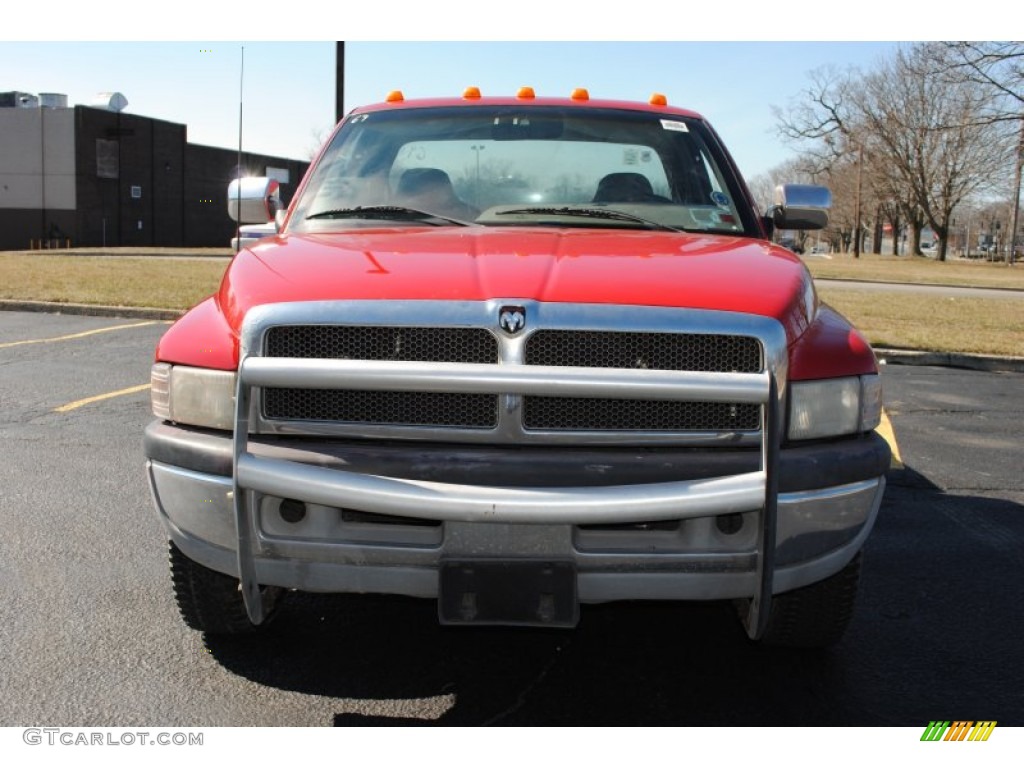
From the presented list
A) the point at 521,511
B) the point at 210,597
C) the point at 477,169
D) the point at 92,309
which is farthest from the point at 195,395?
the point at 92,309

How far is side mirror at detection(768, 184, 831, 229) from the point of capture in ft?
14.7

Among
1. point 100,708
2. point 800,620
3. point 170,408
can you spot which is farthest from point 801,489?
point 100,708

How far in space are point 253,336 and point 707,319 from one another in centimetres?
117

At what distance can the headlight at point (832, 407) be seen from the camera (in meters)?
2.74

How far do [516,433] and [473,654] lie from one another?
112 centimetres

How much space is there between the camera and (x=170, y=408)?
2.89 m

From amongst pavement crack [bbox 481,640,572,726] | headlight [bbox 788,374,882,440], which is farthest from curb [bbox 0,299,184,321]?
headlight [bbox 788,374,882,440]

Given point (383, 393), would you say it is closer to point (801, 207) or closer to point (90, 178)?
point (801, 207)

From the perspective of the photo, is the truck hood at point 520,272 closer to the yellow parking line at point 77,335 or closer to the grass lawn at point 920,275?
the yellow parking line at point 77,335

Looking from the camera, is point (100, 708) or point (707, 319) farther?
point (100, 708)

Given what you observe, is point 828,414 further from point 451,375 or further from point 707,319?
point 451,375

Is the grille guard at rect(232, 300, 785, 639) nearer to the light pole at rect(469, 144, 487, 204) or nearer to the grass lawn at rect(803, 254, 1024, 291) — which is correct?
the light pole at rect(469, 144, 487, 204)
